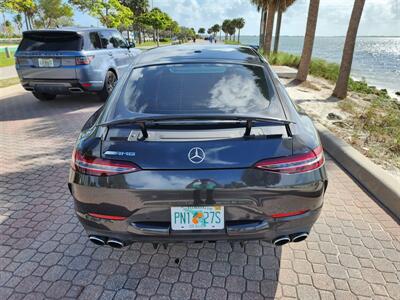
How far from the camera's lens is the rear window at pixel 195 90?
250 centimetres

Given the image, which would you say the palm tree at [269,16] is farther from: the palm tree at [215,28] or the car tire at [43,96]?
the palm tree at [215,28]

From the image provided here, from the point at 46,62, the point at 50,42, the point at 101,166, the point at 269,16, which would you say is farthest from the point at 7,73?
the point at 269,16

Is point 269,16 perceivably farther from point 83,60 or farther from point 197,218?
point 197,218

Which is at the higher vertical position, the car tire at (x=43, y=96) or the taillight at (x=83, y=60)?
the taillight at (x=83, y=60)

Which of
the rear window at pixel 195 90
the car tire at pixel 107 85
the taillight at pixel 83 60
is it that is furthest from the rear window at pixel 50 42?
the rear window at pixel 195 90

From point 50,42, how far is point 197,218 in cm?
726

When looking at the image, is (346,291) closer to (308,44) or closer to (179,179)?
(179,179)

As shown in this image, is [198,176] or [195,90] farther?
[195,90]

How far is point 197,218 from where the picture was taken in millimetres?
2146

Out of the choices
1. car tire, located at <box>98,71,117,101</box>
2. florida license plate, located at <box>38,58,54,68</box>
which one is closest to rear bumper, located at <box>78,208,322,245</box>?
florida license plate, located at <box>38,58,54,68</box>

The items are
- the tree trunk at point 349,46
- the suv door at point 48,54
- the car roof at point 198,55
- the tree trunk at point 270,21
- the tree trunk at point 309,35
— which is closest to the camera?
the car roof at point 198,55

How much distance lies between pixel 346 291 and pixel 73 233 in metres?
2.46

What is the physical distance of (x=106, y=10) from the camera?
27.5 metres

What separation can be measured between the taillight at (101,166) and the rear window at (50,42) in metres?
6.37
